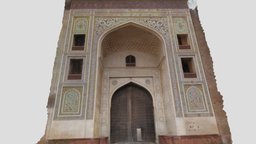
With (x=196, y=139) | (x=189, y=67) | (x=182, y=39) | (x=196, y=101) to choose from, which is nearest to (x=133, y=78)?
(x=189, y=67)

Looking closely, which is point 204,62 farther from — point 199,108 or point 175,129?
point 175,129

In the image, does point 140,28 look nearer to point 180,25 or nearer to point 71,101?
point 180,25

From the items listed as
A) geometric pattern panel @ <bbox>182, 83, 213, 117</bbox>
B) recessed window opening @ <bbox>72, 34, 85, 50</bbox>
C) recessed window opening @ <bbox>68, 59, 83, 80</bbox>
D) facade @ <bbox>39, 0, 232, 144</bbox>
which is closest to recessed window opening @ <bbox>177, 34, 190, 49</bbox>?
facade @ <bbox>39, 0, 232, 144</bbox>

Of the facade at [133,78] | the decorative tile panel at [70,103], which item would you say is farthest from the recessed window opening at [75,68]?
the decorative tile panel at [70,103]

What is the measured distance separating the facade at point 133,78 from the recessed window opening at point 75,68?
0.12 feet

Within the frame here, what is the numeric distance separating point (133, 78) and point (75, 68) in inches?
97.6

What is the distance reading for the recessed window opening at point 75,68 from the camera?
6.69 m

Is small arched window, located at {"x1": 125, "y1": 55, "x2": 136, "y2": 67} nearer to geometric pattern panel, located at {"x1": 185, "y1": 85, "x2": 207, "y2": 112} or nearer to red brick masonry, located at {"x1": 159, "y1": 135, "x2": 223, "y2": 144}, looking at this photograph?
geometric pattern panel, located at {"x1": 185, "y1": 85, "x2": 207, "y2": 112}

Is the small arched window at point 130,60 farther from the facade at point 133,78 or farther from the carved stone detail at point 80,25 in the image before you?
the carved stone detail at point 80,25

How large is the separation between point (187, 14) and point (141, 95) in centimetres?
415

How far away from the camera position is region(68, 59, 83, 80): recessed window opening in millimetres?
6691

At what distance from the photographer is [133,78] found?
8.09 meters

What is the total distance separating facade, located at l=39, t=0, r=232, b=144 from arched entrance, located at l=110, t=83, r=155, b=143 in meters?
0.04

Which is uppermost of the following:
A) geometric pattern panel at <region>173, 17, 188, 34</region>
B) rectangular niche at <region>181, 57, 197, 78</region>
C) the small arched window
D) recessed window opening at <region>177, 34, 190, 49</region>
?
geometric pattern panel at <region>173, 17, 188, 34</region>
